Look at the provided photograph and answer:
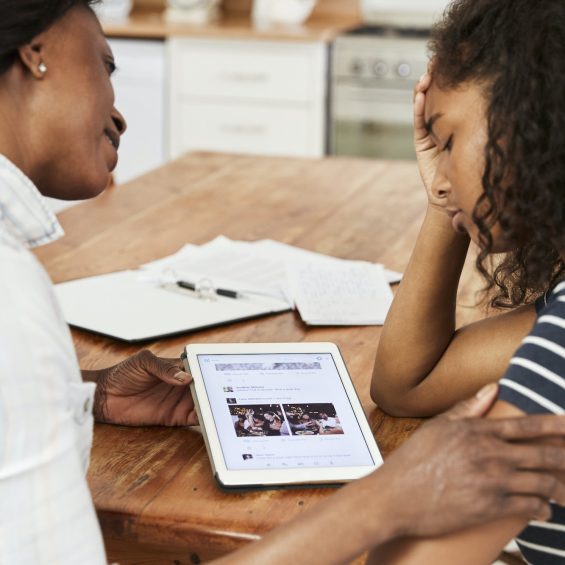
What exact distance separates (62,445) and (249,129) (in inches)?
134

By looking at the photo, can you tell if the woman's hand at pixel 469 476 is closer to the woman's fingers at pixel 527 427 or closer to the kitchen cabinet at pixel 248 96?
the woman's fingers at pixel 527 427

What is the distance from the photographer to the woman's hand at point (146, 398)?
125 cm

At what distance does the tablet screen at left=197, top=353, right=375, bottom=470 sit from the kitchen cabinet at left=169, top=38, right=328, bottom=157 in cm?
287

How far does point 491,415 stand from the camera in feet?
3.16

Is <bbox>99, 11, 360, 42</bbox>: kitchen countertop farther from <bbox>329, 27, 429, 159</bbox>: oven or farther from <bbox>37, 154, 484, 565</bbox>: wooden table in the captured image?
<bbox>37, 154, 484, 565</bbox>: wooden table

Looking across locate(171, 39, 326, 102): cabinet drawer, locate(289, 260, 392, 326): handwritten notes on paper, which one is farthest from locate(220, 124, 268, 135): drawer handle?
locate(289, 260, 392, 326): handwritten notes on paper

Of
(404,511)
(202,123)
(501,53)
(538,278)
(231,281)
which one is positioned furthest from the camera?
(202,123)

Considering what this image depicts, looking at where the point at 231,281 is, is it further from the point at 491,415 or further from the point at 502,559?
the point at 491,415

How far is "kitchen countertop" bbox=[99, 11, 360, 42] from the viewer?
4.02 meters

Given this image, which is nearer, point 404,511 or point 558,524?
point 404,511

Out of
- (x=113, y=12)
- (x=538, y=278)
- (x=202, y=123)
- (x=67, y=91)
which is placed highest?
(x=67, y=91)

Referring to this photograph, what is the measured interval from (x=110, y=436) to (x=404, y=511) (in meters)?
0.46

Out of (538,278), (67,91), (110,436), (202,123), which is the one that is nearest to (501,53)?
(538,278)

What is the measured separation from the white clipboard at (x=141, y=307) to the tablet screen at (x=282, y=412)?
278 millimetres
